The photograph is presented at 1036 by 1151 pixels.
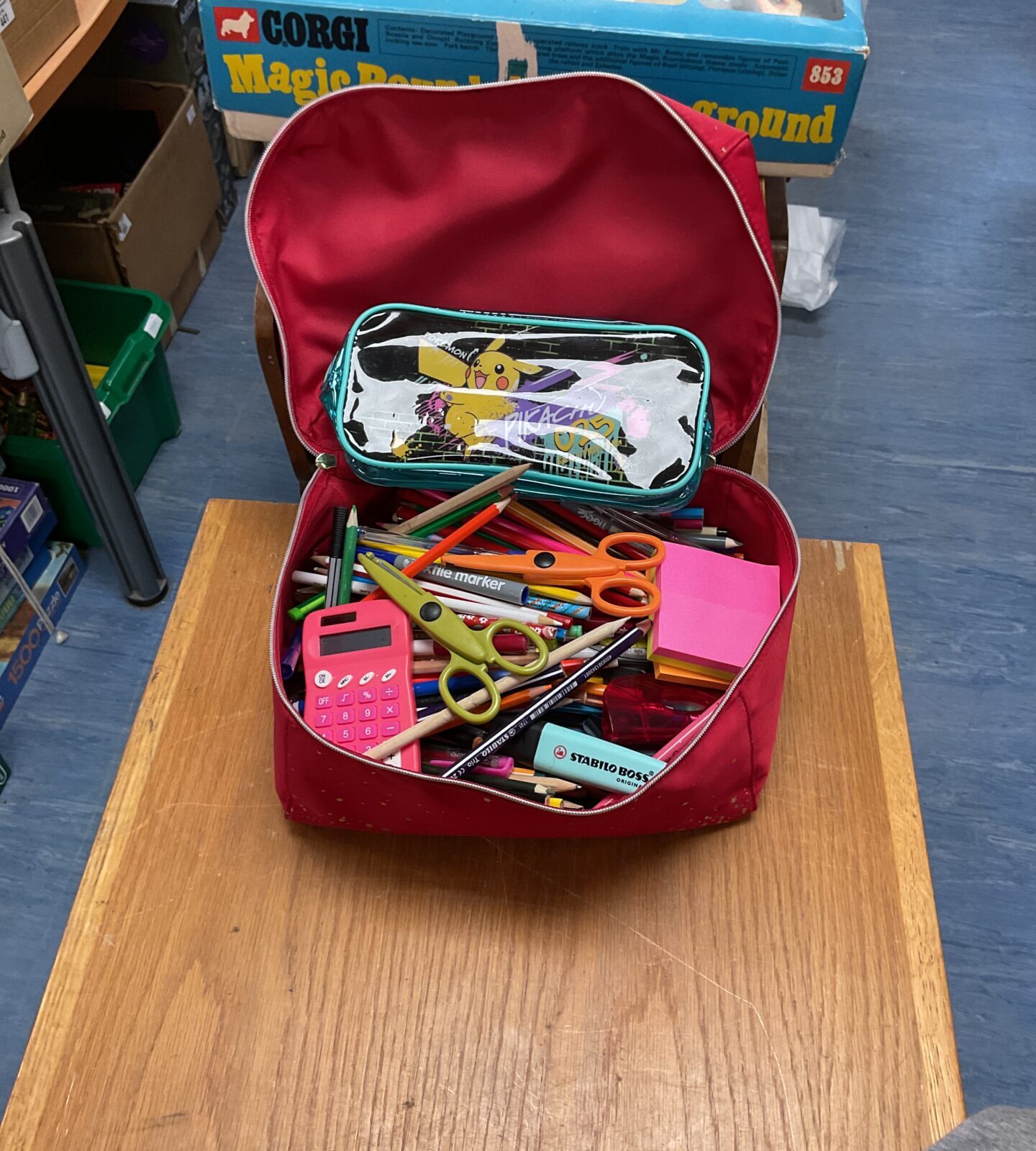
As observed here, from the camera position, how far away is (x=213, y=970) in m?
0.54

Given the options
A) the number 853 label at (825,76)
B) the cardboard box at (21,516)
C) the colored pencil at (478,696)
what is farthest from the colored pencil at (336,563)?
the cardboard box at (21,516)

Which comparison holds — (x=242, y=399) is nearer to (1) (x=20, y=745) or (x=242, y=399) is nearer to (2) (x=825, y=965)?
(1) (x=20, y=745)

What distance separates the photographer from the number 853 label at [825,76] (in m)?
0.69

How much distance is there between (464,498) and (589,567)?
94 millimetres

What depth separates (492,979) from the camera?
0.53 meters

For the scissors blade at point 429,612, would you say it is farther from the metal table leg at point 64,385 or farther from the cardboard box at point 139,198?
the cardboard box at point 139,198

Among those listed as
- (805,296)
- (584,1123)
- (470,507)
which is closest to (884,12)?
(805,296)

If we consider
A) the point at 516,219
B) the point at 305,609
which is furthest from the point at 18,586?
the point at 516,219

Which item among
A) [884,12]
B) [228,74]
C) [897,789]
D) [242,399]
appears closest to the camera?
[897,789]

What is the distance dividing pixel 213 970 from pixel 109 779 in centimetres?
59

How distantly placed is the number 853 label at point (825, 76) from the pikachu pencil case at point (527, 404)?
0.72ft

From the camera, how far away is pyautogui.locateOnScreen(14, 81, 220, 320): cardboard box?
125cm

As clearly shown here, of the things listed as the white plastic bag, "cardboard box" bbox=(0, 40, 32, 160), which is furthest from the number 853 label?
the white plastic bag

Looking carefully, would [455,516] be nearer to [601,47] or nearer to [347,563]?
[347,563]
